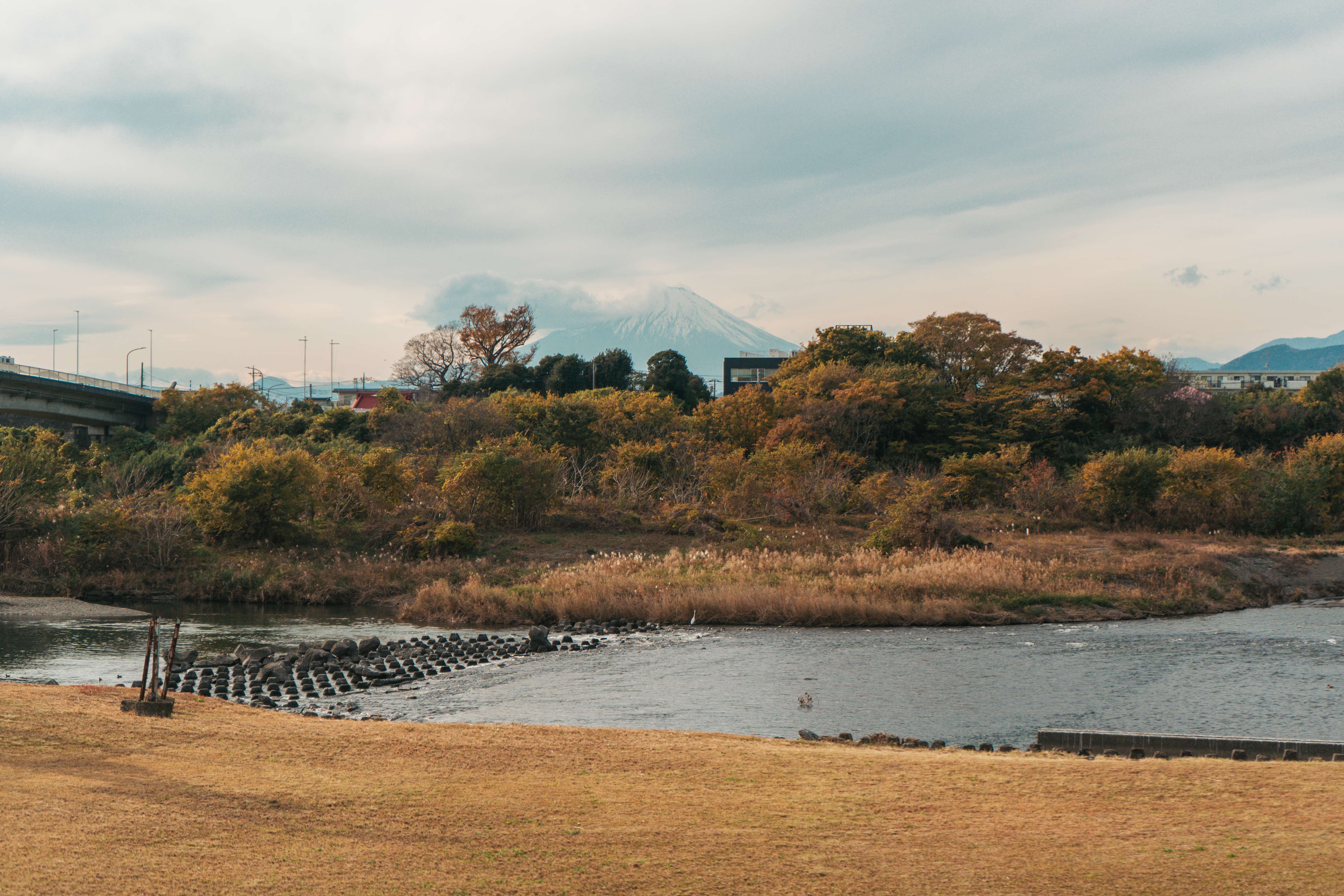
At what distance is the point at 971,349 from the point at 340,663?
59.4 metres

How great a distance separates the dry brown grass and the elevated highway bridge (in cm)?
5027

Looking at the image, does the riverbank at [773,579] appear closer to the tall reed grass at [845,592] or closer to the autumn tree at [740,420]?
the tall reed grass at [845,592]

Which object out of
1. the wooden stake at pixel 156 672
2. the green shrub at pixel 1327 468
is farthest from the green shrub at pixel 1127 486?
the wooden stake at pixel 156 672

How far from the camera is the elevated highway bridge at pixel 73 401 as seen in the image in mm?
69688

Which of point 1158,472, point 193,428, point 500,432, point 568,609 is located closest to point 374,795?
point 568,609

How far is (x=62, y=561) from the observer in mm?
41594

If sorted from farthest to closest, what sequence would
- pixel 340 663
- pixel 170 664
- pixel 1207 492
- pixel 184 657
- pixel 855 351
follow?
pixel 855 351 → pixel 1207 492 → pixel 184 657 → pixel 340 663 → pixel 170 664

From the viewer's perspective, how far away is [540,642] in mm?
27906

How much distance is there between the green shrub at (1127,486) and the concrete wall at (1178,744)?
35789 mm

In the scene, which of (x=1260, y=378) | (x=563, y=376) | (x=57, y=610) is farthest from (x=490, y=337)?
(x=1260, y=378)

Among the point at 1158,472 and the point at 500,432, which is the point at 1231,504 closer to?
the point at 1158,472

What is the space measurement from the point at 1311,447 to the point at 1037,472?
46.4 feet

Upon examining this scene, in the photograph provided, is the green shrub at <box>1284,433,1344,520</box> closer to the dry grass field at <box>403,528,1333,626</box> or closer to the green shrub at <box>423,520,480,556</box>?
the dry grass field at <box>403,528,1333,626</box>

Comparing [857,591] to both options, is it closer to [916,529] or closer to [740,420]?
[916,529]
